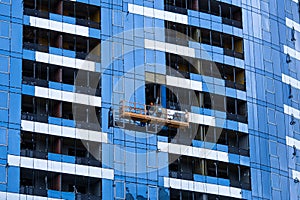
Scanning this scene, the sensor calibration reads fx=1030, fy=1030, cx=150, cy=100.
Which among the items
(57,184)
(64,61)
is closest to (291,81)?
(64,61)

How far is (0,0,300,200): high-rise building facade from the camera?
94562mm

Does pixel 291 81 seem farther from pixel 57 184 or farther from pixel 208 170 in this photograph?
pixel 57 184

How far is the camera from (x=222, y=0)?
10912 cm

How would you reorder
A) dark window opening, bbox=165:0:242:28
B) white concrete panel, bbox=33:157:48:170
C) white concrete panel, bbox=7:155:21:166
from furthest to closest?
dark window opening, bbox=165:0:242:28
white concrete panel, bbox=33:157:48:170
white concrete panel, bbox=7:155:21:166

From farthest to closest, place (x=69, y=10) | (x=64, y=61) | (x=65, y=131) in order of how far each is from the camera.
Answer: (x=69, y=10)
(x=64, y=61)
(x=65, y=131)

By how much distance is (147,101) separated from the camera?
101m

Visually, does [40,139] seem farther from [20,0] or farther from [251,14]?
[251,14]

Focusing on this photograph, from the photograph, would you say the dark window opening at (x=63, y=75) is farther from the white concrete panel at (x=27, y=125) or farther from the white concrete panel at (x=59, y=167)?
the white concrete panel at (x=59, y=167)

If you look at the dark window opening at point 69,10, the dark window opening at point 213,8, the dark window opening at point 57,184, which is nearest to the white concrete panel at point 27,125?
the dark window opening at point 57,184

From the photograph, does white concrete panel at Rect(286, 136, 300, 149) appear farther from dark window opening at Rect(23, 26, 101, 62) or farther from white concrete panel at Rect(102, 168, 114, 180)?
dark window opening at Rect(23, 26, 101, 62)

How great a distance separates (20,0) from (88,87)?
1040 cm

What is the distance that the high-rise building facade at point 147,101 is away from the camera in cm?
9456

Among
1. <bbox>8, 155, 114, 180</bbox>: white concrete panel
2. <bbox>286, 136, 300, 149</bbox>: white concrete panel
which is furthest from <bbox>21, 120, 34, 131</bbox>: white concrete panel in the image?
<bbox>286, 136, 300, 149</bbox>: white concrete panel

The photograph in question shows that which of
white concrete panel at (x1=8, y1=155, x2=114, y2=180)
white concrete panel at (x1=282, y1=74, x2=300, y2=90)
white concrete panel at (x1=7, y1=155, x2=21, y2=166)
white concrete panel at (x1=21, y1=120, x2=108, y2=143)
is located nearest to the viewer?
white concrete panel at (x1=7, y1=155, x2=21, y2=166)
